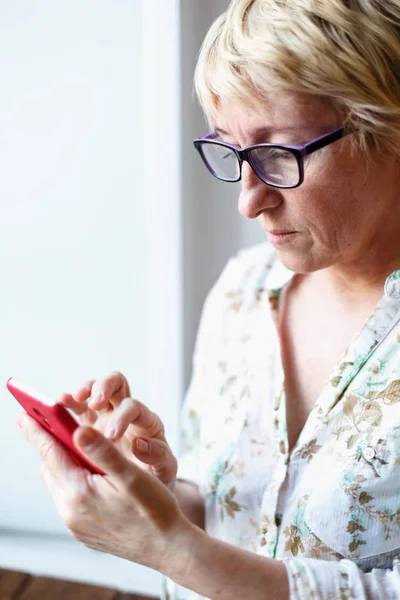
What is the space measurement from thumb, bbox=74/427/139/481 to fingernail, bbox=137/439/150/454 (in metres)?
0.28

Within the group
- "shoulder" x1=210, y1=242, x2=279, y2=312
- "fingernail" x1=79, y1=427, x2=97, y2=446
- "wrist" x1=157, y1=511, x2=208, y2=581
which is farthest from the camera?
"shoulder" x1=210, y1=242, x2=279, y2=312

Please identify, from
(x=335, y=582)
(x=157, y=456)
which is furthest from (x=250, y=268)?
(x=335, y=582)

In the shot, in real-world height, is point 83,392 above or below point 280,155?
below

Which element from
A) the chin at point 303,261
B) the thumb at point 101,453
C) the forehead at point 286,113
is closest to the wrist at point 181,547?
the thumb at point 101,453

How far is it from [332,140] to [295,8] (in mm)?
202

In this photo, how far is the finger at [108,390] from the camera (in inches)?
44.0

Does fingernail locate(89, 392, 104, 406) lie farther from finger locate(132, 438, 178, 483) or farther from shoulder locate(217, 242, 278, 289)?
shoulder locate(217, 242, 278, 289)

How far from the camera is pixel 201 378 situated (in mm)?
1512

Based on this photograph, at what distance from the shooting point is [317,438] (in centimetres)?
119

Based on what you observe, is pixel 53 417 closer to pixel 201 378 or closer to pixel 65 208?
pixel 201 378

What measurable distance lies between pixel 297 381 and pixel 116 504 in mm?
517

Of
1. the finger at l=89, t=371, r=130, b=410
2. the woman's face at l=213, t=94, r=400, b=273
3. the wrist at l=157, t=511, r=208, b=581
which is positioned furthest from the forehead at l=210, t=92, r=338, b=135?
the wrist at l=157, t=511, r=208, b=581

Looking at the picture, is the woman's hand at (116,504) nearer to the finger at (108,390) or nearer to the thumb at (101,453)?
the thumb at (101,453)

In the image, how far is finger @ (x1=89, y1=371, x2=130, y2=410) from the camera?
3.67ft
